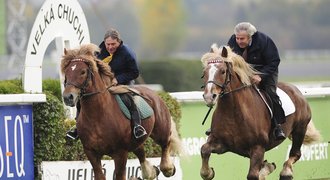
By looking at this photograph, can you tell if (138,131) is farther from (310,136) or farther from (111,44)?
(310,136)

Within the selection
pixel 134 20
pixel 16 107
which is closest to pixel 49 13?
pixel 16 107

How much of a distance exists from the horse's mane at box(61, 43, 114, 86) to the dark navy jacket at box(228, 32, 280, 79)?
63.5 inches

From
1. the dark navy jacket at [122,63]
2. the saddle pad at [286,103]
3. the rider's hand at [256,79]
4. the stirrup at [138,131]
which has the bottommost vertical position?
the stirrup at [138,131]

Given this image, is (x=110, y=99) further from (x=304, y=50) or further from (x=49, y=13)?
(x=304, y=50)

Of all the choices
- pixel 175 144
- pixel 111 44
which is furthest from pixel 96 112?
pixel 175 144

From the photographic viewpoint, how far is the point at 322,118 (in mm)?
15891

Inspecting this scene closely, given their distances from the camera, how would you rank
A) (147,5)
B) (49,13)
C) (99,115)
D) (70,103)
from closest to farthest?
(70,103) → (99,115) → (49,13) → (147,5)

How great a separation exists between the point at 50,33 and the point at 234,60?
2.93 m

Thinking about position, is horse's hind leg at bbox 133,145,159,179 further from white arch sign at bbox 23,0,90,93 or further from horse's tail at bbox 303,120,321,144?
horse's tail at bbox 303,120,321,144

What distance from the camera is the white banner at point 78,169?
1139cm

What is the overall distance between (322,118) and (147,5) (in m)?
59.8

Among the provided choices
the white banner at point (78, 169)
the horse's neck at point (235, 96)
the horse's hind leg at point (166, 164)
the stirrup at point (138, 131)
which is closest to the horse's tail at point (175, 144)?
the horse's hind leg at point (166, 164)

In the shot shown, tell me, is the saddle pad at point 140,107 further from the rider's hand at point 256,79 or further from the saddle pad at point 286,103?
the saddle pad at point 286,103

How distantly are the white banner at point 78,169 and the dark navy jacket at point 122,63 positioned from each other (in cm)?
123
